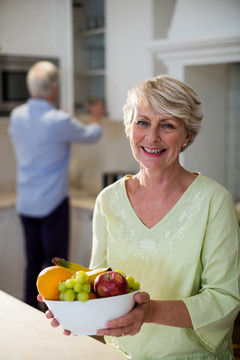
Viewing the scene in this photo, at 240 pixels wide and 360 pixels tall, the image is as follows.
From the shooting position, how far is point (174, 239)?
1481mm

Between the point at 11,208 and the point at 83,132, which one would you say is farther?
the point at 11,208

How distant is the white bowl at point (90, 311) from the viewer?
3.78 feet

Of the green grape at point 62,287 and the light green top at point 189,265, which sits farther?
the light green top at point 189,265

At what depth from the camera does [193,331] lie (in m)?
1.47

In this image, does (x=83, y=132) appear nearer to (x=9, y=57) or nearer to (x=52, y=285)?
(x=9, y=57)

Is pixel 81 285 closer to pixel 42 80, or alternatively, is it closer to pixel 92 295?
pixel 92 295

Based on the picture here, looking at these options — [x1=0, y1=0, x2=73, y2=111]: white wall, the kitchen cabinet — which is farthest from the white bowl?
the kitchen cabinet

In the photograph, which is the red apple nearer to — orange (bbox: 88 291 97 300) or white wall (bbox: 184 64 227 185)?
orange (bbox: 88 291 97 300)

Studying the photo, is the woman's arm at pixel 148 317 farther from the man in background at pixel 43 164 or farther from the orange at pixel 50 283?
the man in background at pixel 43 164

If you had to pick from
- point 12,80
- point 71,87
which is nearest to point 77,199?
point 71,87

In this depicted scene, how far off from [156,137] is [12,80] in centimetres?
230

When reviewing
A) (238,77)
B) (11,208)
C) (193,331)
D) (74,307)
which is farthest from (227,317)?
(11,208)

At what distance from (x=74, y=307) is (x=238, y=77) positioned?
8.21 feet

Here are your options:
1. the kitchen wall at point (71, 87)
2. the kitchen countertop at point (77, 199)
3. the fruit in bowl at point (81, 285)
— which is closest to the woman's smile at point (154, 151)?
the fruit in bowl at point (81, 285)
